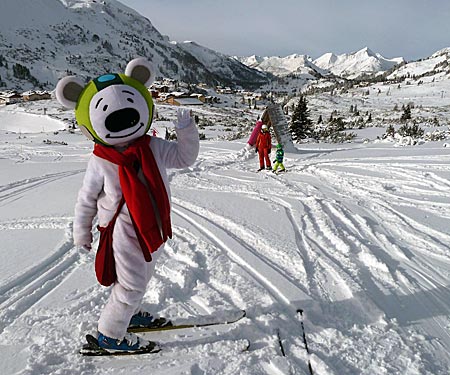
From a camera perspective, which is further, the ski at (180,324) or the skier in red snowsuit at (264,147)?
the skier in red snowsuit at (264,147)

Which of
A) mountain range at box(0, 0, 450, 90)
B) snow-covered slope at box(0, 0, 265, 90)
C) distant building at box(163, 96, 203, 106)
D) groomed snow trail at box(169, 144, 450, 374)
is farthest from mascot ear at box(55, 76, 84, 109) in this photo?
snow-covered slope at box(0, 0, 265, 90)

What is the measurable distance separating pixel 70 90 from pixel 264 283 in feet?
7.40

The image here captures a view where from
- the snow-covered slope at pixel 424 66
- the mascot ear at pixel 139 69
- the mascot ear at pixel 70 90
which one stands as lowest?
the mascot ear at pixel 70 90

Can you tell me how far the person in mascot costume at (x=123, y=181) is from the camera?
75.8 inches

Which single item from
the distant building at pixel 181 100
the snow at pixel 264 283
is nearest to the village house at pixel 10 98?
the distant building at pixel 181 100

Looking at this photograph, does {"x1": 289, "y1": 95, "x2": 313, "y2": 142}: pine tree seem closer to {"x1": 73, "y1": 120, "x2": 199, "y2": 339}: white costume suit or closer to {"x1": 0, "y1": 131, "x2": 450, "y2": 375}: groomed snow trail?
{"x1": 0, "y1": 131, "x2": 450, "y2": 375}: groomed snow trail

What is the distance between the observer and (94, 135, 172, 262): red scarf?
1927mm

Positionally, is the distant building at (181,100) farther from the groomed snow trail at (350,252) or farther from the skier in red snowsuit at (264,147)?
the groomed snow trail at (350,252)

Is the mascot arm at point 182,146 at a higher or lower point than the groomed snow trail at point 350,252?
higher

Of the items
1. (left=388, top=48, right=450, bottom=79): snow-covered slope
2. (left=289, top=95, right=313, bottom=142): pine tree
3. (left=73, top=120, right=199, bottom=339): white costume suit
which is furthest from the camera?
(left=388, top=48, right=450, bottom=79): snow-covered slope

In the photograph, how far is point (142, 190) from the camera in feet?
6.37

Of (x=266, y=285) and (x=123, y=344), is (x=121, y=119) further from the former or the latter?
(x=266, y=285)

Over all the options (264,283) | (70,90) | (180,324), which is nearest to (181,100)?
(264,283)

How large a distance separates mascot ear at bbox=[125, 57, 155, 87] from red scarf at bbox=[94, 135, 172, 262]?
1.36 ft
